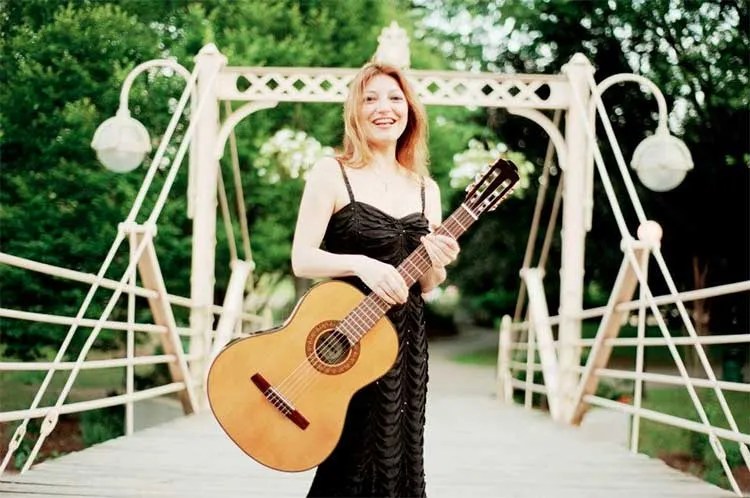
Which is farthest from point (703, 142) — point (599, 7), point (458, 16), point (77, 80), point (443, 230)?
point (443, 230)

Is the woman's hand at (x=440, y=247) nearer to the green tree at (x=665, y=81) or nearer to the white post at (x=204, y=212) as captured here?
the white post at (x=204, y=212)

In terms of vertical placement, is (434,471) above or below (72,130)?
below

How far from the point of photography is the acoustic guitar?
2.00 meters

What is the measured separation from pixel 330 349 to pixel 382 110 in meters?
0.62

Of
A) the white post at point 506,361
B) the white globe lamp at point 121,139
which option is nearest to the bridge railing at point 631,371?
the white post at point 506,361

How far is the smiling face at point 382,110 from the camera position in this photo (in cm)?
208

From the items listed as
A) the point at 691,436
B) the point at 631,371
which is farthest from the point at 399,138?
the point at 691,436

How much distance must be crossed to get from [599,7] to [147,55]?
21.9ft

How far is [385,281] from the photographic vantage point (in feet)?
6.43

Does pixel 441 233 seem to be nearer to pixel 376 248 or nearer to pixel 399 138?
pixel 376 248

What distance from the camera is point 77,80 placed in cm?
855

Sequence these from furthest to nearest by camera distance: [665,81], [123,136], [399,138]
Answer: [665,81] → [123,136] → [399,138]

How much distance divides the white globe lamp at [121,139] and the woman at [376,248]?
3594 mm

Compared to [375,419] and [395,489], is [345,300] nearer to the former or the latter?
[375,419]
